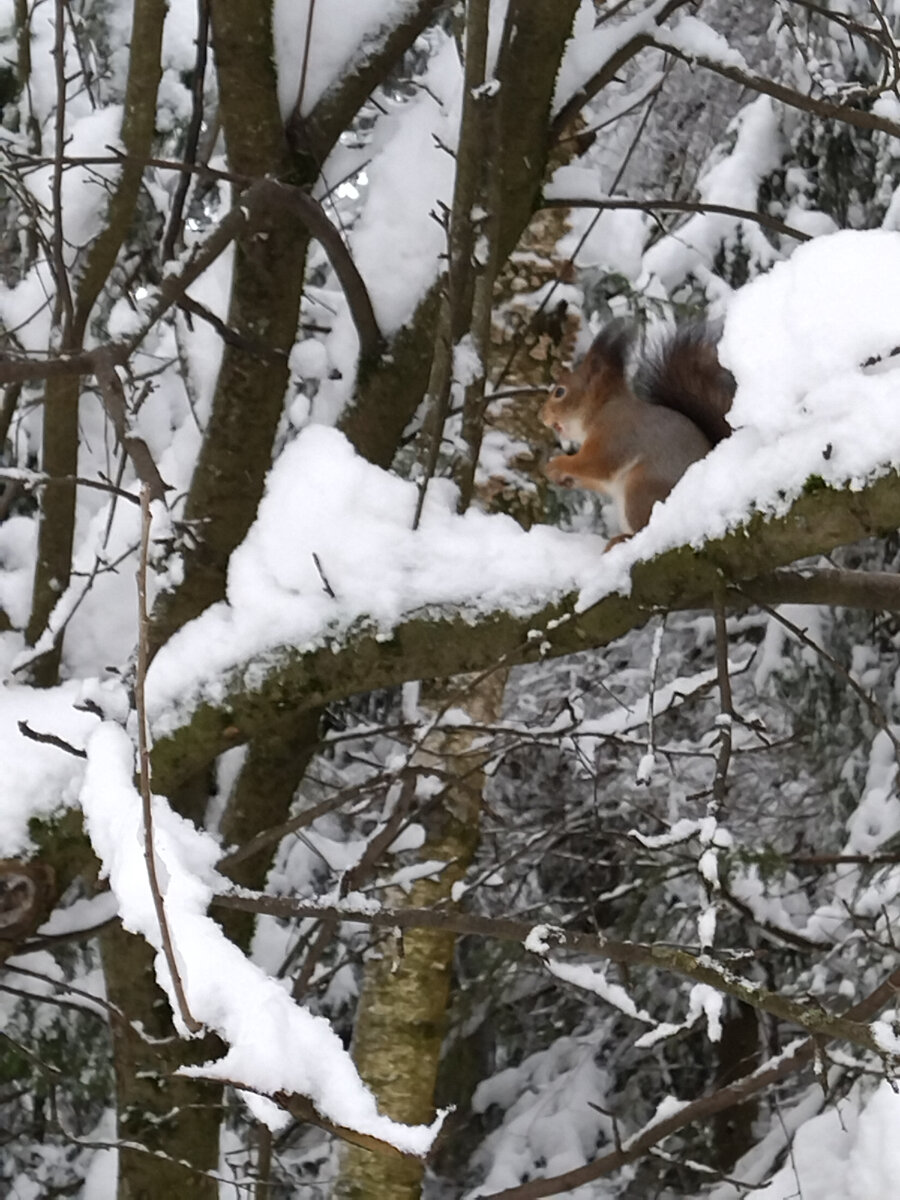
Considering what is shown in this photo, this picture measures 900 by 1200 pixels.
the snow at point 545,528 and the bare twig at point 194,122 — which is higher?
the bare twig at point 194,122

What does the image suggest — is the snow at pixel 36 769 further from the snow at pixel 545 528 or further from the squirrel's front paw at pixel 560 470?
the squirrel's front paw at pixel 560 470

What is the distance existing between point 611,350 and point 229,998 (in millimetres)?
1676

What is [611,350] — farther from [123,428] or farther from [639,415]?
[123,428]

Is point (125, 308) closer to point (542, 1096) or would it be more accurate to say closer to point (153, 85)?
point (153, 85)

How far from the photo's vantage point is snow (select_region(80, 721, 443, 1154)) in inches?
27.9

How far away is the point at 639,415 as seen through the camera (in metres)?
2.05

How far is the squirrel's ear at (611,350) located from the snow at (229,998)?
1.45 metres

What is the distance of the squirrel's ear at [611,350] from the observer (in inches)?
86.3

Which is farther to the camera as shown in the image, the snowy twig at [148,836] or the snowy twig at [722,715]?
the snowy twig at [722,715]

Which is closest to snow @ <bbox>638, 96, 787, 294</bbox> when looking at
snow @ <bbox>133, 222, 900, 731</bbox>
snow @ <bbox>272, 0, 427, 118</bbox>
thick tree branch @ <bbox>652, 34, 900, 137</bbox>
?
thick tree branch @ <bbox>652, 34, 900, 137</bbox>

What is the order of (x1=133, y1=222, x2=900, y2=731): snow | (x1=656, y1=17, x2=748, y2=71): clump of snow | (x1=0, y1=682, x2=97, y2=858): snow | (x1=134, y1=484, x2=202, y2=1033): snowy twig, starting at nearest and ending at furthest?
(x1=134, y1=484, x2=202, y2=1033): snowy twig, (x1=133, y1=222, x2=900, y2=731): snow, (x1=0, y1=682, x2=97, y2=858): snow, (x1=656, y1=17, x2=748, y2=71): clump of snow

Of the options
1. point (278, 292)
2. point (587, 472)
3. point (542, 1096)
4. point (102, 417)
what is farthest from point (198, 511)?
point (542, 1096)

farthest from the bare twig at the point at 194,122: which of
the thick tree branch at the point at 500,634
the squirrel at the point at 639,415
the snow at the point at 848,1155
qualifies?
the snow at the point at 848,1155

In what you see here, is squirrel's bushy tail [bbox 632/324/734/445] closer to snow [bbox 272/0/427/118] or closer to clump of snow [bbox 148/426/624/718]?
clump of snow [bbox 148/426/624/718]
